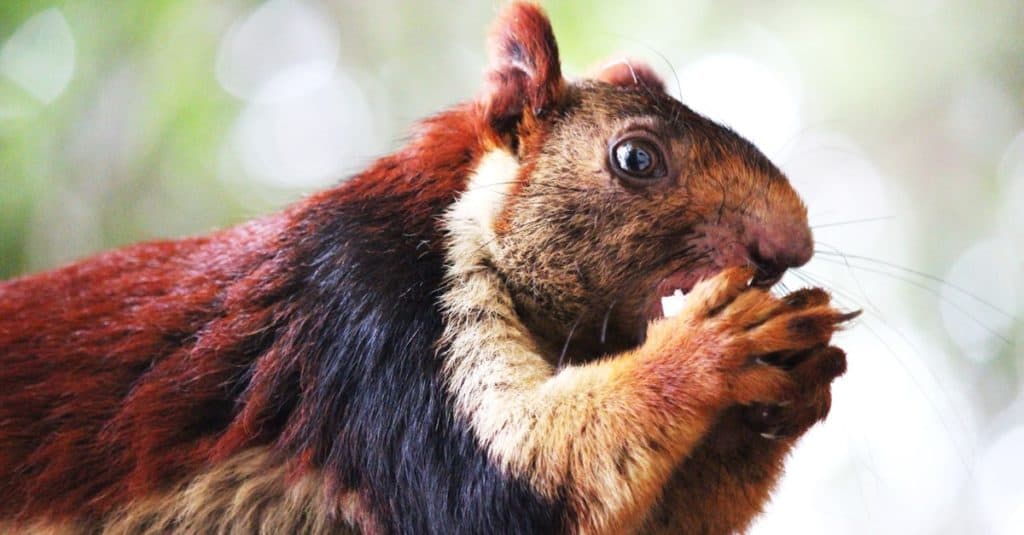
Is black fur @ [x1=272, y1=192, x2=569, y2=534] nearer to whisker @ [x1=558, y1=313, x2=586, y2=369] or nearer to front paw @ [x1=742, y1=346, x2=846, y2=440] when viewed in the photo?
whisker @ [x1=558, y1=313, x2=586, y2=369]

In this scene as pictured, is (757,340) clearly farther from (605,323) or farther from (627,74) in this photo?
(627,74)

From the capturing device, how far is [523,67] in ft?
4.97

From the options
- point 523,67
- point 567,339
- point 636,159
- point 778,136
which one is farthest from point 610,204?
point 778,136

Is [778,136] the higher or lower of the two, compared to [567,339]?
higher

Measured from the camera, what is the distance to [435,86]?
2992 mm

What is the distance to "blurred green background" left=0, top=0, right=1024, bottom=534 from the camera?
2.23 meters

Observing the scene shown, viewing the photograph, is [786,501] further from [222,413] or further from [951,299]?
[222,413]

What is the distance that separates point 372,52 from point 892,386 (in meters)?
1.86

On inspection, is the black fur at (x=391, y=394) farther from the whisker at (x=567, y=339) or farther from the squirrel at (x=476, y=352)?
the whisker at (x=567, y=339)

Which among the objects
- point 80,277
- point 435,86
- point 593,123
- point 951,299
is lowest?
point 80,277

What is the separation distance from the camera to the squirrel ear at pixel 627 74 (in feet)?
5.60

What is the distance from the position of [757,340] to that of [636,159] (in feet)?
1.28

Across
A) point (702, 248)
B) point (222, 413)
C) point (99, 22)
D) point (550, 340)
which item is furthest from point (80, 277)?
point (99, 22)

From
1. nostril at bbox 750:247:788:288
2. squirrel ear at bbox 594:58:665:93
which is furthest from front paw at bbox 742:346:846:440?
squirrel ear at bbox 594:58:665:93
